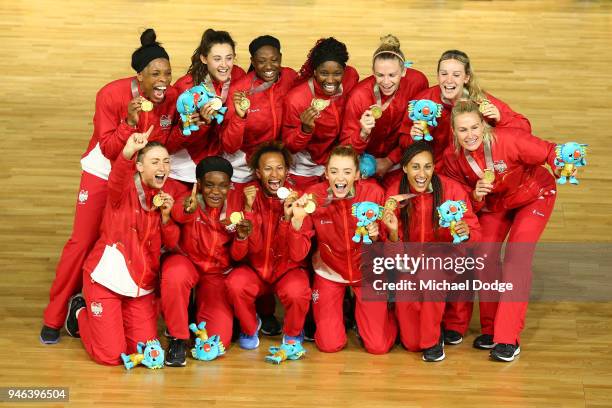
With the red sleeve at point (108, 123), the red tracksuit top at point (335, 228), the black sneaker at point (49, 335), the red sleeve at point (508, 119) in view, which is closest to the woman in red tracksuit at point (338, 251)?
the red tracksuit top at point (335, 228)

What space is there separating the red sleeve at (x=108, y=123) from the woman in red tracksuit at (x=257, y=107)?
560 mm

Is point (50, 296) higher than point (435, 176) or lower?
lower

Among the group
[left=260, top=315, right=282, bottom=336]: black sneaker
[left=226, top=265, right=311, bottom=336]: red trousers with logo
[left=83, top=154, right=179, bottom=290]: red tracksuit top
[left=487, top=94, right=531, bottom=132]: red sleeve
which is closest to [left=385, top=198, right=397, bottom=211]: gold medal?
[left=226, top=265, right=311, bottom=336]: red trousers with logo

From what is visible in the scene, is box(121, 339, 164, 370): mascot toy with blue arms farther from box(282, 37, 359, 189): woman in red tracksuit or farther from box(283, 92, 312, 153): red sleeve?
box(283, 92, 312, 153): red sleeve

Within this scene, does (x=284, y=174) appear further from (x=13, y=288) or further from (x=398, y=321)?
(x=13, y=288)

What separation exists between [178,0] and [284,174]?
5.08 m

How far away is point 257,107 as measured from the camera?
23.0ft

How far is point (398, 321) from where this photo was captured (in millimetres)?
6816

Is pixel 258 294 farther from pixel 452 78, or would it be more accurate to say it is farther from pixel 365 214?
pixel 452 78

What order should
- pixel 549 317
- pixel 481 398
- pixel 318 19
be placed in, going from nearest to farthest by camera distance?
pixel 481 398
pixel 549 317
pixel 318 19

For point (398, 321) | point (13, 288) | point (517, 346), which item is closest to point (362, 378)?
point (398, 321)

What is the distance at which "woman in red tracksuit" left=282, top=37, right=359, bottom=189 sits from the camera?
6852 millimetres

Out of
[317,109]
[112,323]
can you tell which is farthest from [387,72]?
[112,323]

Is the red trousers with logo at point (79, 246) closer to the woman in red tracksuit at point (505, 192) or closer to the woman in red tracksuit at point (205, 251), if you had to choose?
the woman in red tracksuit at point (205, 251)
